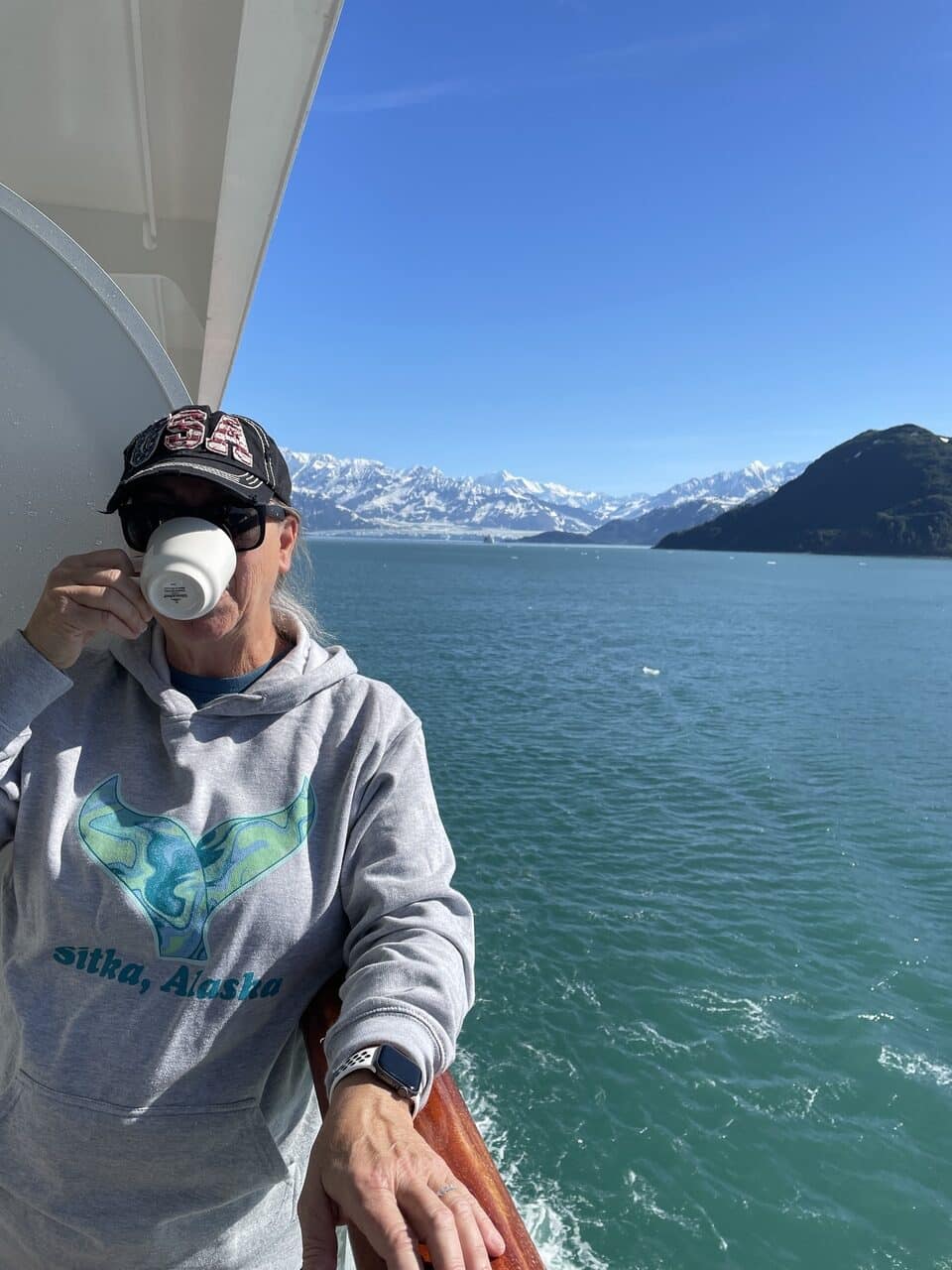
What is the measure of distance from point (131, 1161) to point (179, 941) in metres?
0.38

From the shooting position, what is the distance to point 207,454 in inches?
59.6

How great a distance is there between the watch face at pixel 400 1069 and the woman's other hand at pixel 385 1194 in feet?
0.06

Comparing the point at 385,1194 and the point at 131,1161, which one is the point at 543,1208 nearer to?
the point at 131,1161

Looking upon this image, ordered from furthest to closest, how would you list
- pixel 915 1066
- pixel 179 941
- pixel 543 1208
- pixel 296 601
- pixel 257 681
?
pixel 915 1066 → pixel 543 1208 → pixel 296 601 → pixel 257 681 → pixel 179 941

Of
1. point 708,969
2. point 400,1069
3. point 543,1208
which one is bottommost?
point 543,1208

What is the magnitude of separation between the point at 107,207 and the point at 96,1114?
9.52 ft

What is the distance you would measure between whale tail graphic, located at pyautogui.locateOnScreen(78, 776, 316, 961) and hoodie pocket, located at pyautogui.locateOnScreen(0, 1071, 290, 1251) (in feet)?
0.95

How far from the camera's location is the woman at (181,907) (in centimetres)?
138

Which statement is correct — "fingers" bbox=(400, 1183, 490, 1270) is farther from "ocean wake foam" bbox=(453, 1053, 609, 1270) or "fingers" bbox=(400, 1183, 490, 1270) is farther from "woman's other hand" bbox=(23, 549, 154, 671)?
"ocean wake foam" bbox=(453, 1053, 609, 1270)

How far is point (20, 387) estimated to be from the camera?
68.6 inches

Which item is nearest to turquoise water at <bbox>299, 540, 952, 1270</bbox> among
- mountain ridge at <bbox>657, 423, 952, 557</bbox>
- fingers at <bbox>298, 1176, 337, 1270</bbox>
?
fingers at <bbox>298, 1176, 337, 1270</bbox>

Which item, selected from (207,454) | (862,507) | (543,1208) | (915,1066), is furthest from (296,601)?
(862,507)

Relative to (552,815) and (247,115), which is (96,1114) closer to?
(247,115)

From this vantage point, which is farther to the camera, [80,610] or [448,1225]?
[80,610]
